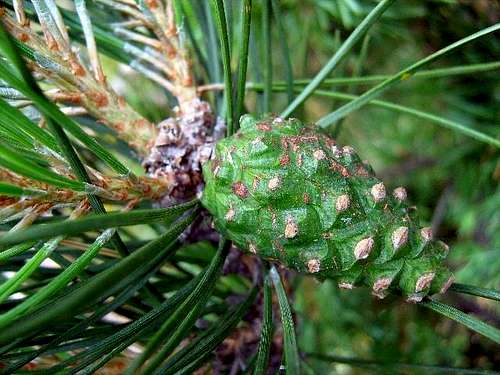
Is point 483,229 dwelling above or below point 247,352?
above

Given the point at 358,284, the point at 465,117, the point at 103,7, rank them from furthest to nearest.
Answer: the point at 465,117 → the point at 103,7 → the point at 358,284

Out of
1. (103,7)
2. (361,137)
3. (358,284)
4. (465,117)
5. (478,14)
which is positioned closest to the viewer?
(358,284)

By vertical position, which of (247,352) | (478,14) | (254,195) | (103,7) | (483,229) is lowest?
(247,352)

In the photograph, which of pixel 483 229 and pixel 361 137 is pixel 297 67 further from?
pixel 483 229

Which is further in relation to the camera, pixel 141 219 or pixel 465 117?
pixel 465 117

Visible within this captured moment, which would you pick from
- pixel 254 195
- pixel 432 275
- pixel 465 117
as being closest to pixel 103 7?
pixel 254 195

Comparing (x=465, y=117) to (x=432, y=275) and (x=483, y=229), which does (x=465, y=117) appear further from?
(x=432, y=275)
